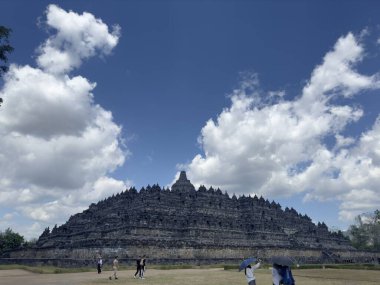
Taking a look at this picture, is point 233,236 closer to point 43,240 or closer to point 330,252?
point 330,252

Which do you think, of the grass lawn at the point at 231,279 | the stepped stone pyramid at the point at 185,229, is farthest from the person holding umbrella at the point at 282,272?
the stepped stone pyramid at the point at 185,229

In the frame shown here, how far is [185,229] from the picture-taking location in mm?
65188

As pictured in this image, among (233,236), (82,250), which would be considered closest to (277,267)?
(82,250)

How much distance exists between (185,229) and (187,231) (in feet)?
1.74

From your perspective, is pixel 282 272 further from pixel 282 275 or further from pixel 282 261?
pixel 282 261

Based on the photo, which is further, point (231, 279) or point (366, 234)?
point (366, 234)

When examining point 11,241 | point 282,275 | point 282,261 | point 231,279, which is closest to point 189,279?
point 231,279

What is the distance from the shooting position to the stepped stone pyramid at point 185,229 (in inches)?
2035

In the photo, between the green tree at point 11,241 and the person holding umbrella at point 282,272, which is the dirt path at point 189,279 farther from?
the green tree at point 11,241

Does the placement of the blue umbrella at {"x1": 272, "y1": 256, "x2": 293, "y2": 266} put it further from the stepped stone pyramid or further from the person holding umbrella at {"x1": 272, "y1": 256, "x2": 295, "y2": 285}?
the stepped stone pyramid

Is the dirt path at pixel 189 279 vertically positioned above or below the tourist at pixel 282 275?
below

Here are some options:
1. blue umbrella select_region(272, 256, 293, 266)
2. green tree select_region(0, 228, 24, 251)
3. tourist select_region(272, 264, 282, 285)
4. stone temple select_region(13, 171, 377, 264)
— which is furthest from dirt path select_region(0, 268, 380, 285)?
green tree select_region(0, 228, 24, 251)

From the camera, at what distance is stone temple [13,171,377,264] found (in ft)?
167

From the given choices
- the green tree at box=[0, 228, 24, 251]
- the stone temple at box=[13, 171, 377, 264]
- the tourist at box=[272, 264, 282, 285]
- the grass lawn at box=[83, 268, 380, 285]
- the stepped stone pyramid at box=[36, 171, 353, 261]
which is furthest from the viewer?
the green tree at box=[0, 228, 24, 251]
